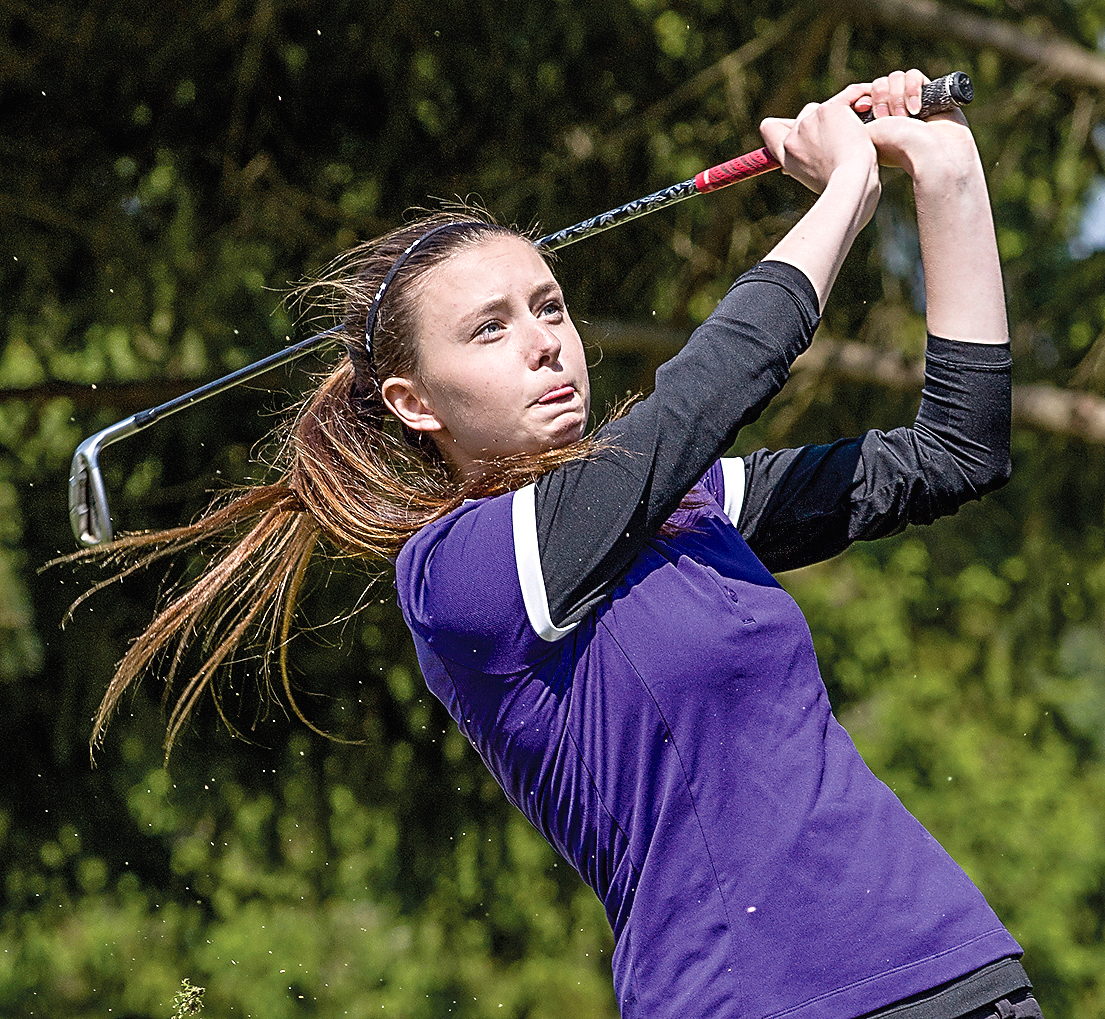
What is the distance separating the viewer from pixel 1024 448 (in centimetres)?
589

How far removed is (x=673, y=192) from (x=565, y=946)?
151 inches

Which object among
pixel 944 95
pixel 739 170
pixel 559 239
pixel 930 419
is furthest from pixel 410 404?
pixel 944 95

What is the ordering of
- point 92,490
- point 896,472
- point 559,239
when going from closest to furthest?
point 896,472 < point 559,239 < point 92,490

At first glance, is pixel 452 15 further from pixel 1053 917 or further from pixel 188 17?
pixel 1053 917

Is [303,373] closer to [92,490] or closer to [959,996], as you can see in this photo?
[92,490]

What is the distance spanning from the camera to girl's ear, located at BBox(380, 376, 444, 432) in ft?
5.63

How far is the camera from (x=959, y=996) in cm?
132

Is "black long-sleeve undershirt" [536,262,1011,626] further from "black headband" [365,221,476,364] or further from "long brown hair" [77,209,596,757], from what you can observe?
"black headband" [365,221,476,364]

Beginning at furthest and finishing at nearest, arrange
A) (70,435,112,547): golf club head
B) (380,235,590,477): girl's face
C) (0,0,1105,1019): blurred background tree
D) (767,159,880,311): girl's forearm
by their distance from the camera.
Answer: (0,0,1105,1019): blurred background tree → (70,435,112,547): golf club head → (380,235,590,477): girl's face → (767,159,880,311): girl's forearm

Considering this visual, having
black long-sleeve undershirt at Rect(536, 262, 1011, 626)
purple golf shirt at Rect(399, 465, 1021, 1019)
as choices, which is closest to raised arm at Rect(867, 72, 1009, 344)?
black long-sleeve undershirt at Rect(536, 262, 1011, 626)

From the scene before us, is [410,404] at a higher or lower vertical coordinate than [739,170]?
lower

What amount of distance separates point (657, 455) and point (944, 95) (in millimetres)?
619

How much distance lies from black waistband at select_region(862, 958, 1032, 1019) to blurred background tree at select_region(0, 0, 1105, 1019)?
3.26 meters

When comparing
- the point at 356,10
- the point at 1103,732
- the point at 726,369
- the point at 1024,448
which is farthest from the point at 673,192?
the point at 1103,732
